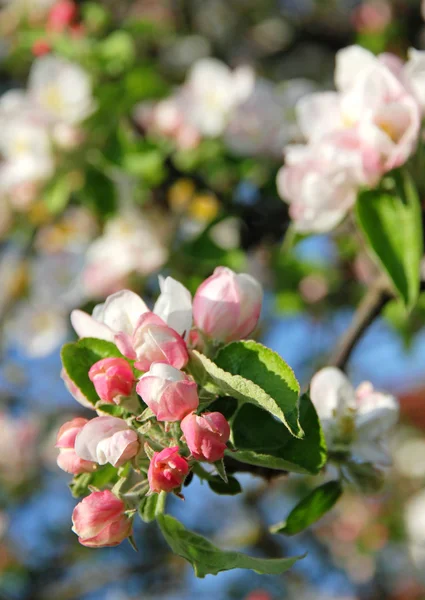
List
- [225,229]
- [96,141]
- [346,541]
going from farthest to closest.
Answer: [346,541] < [225,229] < [96,141]

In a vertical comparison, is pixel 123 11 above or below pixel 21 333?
above

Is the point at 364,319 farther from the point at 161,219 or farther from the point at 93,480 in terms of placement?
the point at 161,219

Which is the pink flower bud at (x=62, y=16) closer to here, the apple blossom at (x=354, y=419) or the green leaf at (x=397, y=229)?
the green leaf at (x=397, y=229)

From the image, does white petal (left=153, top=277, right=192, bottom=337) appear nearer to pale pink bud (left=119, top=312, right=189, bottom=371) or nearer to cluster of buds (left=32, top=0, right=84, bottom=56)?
pale pink bud (left=119, top=312, right=189, bottom=371)

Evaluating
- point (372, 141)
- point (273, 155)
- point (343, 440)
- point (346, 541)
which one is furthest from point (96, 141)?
point (346, 541)

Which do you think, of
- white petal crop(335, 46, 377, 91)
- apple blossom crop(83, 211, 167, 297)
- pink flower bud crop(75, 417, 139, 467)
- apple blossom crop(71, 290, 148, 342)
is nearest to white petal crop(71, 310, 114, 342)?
apple blossom crop(71, 290, 148, 342)

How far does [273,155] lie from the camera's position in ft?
5.97

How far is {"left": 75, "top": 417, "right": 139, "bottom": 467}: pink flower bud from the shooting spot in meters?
0.67

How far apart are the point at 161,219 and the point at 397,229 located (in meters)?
1.09

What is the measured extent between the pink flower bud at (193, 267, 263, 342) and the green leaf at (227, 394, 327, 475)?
82 mm

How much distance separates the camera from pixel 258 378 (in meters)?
0.67

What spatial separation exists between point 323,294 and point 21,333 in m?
0.94

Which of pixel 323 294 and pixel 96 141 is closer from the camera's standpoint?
pixel 96 141

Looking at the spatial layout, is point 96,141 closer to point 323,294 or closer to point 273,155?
point 273,155
